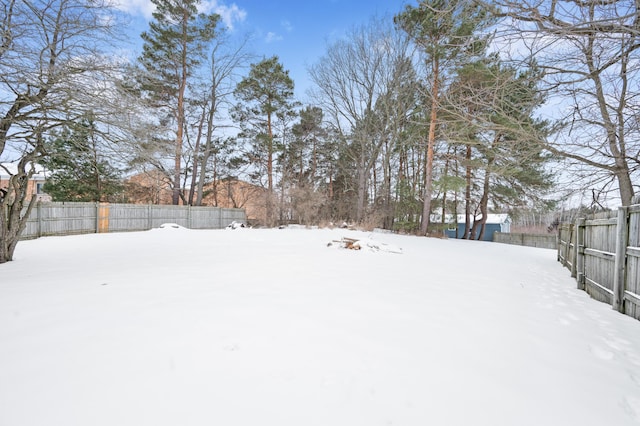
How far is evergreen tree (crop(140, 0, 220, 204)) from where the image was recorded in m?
13.9

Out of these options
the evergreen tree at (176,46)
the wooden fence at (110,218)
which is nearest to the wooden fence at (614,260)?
the wooden fence at (110,218)

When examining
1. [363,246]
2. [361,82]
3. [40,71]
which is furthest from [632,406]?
[361,82]

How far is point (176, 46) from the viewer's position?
47.1ft

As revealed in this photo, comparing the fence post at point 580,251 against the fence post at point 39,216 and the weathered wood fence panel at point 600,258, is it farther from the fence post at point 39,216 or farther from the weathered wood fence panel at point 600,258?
the fence post at point 39,216

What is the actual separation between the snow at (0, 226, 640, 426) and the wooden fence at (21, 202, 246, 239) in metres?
7.60

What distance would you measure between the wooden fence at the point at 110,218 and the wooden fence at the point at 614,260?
1272 cm

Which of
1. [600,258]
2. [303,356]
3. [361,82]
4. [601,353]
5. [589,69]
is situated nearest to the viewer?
[303,356]

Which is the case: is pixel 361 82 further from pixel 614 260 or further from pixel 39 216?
pixel 39 216

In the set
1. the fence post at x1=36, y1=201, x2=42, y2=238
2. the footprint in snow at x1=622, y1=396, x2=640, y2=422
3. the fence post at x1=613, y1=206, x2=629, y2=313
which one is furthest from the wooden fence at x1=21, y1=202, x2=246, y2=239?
the fence post at x1=613, y1=206, x2=629, y2=313

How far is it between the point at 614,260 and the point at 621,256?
21 cm

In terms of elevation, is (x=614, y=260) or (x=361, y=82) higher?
(x=361, y=82)

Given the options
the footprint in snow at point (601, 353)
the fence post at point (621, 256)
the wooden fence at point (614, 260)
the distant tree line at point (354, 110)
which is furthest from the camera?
the distant tree line at point (354, 110)

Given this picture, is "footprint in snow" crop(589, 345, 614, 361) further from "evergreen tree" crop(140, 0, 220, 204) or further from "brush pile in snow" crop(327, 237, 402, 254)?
"evergreen tree" crop(140, 0, 220, 204)

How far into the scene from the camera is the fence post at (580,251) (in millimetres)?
4117
